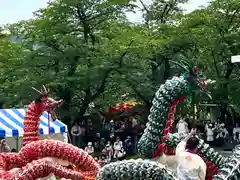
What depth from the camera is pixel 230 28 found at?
19.8 m

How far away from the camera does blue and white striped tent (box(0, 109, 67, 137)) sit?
42.2 ft

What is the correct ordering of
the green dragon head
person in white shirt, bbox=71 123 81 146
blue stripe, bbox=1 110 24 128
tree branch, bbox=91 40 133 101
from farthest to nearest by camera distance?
tree branch, bbox=91 40 133 101
person in white shirt, bbox=71 123 81 146
blue stripe, bbox=1 110 24 128
the green dragon head

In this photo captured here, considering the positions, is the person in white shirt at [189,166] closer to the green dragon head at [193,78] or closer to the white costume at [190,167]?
the white costume at [190,167]

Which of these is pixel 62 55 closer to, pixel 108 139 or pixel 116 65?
pixel 116 65

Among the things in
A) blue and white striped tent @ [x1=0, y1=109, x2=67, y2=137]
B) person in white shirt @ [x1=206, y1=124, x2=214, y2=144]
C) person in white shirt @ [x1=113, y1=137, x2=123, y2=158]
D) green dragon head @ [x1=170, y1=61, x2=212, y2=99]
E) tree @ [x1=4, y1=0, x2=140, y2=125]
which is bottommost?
person in white shirt @ [x1=113, y1=137, x2=123, y2=158]

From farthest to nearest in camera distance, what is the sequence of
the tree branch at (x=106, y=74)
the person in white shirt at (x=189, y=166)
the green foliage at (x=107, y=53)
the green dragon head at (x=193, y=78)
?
the tree branch at (x=106, y=74) → the green foliage at (x=107, y=53) → the green dragon head at (x=193, y=78) → the person in white shirt at (x=189, y=166)

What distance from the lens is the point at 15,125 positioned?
13.3 m

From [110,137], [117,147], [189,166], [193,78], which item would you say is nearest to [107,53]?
[110,137]

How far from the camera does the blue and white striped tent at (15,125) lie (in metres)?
12.9

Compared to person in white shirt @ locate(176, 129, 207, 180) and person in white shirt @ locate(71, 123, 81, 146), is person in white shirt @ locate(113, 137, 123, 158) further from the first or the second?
person in white shirt @ locate(176, 129, 207, 180)

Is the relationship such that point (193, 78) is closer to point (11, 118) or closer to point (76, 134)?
point (11, 118)

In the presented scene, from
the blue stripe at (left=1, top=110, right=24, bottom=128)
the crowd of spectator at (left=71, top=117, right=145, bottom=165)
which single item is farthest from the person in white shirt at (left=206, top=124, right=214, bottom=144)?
the blue stripe at (left=1, top=110, right=24, bottom=128)

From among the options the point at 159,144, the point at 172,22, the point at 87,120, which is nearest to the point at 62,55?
the point at 87,120

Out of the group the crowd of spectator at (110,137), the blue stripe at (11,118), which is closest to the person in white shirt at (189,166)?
the blue stripe at (11,118)
